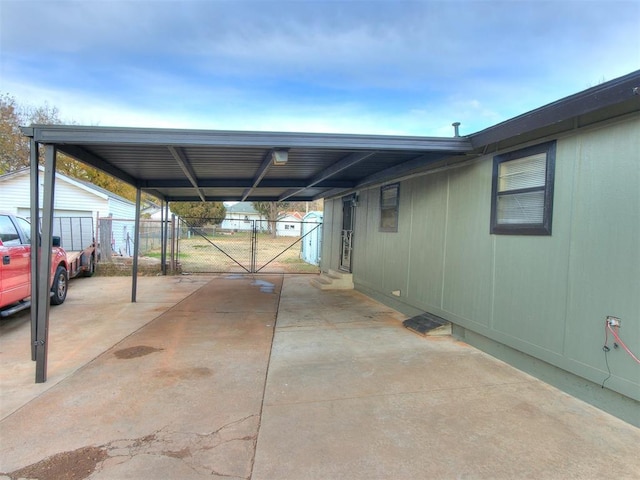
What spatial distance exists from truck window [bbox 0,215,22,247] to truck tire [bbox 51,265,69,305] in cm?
170

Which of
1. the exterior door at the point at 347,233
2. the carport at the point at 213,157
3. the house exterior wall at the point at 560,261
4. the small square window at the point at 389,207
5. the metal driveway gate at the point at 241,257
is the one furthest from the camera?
the metal driveway gate at the point at 241,257

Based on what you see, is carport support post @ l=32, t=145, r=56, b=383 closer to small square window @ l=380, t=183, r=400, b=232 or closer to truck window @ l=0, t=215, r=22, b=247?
truck window @ l=0, t=215, r=22, b=247

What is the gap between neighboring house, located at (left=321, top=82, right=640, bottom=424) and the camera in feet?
9.86

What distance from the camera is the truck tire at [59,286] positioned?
726 cm

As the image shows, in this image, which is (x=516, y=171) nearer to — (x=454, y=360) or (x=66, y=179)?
(x=454, y=360)

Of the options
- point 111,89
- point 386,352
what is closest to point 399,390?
point 386,352

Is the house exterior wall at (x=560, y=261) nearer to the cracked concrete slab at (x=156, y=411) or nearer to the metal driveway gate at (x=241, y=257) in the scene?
the cracked concrete slab at (x=156, y=411)

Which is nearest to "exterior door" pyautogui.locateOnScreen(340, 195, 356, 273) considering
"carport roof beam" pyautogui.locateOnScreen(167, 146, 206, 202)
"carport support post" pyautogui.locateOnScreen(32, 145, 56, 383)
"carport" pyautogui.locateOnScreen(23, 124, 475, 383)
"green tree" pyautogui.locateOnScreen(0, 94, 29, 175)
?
"carport" pyautogui.locateOnScreen(23, 124, 475, 383)

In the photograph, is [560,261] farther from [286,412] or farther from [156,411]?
[156,411]

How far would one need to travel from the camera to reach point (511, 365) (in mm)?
4211

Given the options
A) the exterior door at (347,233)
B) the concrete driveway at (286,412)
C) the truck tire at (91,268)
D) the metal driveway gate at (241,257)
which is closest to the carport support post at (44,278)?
the concrete driveway at (286,412)

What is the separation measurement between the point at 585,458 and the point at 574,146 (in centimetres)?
267

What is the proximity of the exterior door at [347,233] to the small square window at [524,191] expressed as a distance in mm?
5778

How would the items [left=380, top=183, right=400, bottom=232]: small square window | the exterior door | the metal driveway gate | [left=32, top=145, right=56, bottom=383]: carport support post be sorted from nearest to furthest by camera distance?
[left=32, top=145, right=56, bottom=383]: carport support post < [left=380, top=183, right=400, bottom=232]: small square window < the exterior door < the metal driveway gate
